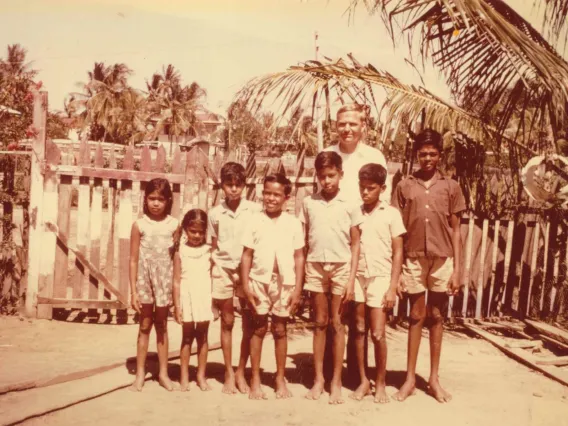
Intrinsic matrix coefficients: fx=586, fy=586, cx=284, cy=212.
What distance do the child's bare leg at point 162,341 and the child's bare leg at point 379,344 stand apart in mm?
1437

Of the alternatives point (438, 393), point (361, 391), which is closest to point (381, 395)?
point (361, 391)

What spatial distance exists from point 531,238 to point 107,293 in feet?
15.4

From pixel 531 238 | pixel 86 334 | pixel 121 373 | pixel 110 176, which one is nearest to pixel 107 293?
pixel 86 334

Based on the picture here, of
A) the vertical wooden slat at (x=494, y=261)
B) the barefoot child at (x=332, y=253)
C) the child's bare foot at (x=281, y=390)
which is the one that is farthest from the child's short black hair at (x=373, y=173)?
the vertical wooden slat at (x=494, y=261)

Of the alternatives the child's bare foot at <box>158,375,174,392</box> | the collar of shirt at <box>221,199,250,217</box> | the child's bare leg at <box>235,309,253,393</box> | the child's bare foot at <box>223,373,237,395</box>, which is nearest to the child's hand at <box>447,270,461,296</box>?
the child's bare leg at <box>235,309,253,393</box>

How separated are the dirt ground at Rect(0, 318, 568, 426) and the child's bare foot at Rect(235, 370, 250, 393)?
0.08m

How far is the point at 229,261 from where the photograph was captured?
410 cm

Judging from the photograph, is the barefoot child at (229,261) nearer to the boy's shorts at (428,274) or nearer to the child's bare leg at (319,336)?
the child's bare leg at (319,336)

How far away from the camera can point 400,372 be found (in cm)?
480

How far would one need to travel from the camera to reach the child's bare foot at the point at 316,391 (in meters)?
4.02

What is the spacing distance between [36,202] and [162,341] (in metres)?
2.54

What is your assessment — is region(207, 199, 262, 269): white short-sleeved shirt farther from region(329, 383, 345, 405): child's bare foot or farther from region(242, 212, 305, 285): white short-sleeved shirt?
region(329, 383, 345, 405): child's bare foot

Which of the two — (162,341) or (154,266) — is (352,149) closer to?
(154,266)

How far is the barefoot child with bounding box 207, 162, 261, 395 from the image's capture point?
4094 mm
